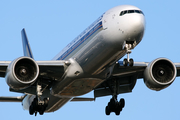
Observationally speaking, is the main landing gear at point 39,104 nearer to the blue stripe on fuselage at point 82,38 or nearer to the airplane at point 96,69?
the airplane at point 96,69

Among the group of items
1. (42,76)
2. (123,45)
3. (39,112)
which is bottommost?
(39,112)

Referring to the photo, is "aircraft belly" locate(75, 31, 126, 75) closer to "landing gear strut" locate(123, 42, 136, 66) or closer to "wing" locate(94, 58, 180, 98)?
"landing gear strut" locate(123, 42, 136, 66)

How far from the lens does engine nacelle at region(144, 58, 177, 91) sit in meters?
32.1

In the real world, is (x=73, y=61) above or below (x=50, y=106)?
Result: above

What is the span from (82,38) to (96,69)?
2.45 meters

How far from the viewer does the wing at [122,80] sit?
32844 mm

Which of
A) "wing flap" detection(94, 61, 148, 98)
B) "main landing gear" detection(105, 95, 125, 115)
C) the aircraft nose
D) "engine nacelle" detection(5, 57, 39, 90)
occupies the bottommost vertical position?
"main landing gear" detection(105, 95, 125, 115)

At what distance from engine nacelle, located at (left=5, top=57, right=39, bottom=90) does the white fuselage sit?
2502mm

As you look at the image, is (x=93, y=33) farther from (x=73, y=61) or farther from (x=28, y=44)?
(x=28, y=44)

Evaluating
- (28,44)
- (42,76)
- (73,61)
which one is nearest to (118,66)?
(73,61)

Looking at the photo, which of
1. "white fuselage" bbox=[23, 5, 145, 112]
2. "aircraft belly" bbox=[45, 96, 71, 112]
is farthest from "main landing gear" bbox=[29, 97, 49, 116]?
"aircraft belly" bbox=[45, 96, 71, 112]

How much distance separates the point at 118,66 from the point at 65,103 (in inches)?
257

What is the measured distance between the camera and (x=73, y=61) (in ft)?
99.8

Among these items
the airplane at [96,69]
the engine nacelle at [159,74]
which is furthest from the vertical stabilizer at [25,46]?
the engine nacelle at [159,74]
